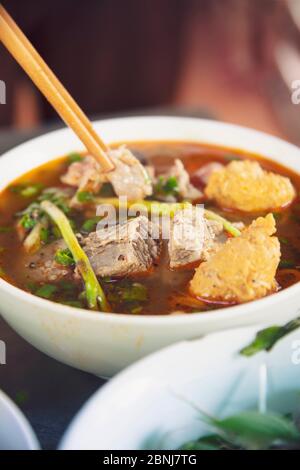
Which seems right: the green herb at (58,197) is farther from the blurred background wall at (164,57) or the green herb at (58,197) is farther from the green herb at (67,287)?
the blurred background wall at (164,57)

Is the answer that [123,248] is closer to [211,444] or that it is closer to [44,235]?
[44,235]

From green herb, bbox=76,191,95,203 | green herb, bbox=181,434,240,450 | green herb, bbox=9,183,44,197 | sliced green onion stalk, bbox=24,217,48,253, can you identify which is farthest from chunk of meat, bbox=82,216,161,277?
green herb, bbox=181,434,240,450

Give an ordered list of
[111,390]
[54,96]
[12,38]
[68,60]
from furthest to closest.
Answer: [68,60] → [54,96] → [12,38] → [111,390]

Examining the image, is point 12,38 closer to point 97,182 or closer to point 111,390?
point 97,182

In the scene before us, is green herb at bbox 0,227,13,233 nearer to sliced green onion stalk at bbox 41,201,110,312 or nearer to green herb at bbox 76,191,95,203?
sliced green onion stalk at bbox 41,201,110,312

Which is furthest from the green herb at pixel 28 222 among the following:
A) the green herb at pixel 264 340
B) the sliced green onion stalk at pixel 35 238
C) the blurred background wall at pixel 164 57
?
the blurred background wall at pixel 164 57

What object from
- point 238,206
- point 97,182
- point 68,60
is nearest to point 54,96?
point 97,182

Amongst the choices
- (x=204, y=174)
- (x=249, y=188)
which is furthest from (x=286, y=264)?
(x=204, y=174)
